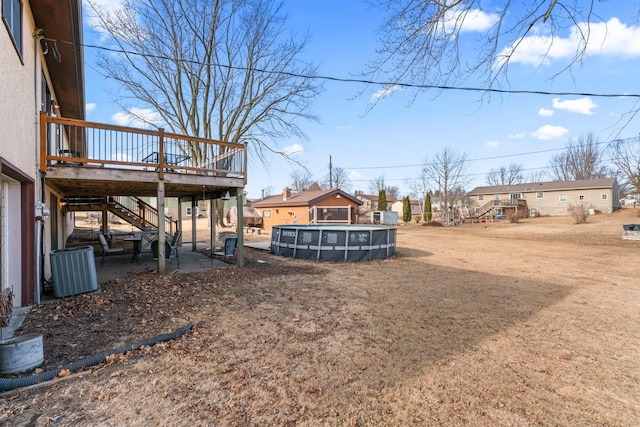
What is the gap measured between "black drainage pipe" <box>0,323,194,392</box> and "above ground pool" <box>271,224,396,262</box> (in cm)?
714

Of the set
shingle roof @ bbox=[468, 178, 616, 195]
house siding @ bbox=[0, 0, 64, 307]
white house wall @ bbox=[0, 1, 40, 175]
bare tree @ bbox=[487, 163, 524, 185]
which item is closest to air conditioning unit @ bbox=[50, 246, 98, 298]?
house siding @ bbox=[0, 0, 64, 307]

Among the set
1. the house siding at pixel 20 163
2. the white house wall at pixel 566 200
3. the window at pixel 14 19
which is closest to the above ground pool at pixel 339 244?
the house siding at pixel 20 163

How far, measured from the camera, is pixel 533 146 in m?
29.8

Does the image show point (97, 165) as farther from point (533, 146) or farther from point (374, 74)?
point (533, 146)

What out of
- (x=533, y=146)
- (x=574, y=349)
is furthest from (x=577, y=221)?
(x=574, y=349)

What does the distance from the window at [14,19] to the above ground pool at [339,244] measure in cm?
852

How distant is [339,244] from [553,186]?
3808 centimetres

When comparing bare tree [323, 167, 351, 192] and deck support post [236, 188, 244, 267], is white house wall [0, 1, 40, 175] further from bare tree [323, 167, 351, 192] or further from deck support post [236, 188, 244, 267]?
bare tree [323, 167, 351, 192]

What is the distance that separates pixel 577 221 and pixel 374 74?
27.9m

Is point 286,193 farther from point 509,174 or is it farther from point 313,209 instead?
point 509,174

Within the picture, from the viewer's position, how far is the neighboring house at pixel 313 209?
23.7 metres

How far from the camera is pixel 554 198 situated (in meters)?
37.0

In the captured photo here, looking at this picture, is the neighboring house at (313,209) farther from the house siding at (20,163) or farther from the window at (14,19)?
the window at (14,19)

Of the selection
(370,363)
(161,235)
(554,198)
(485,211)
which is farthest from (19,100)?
(554,198)
